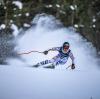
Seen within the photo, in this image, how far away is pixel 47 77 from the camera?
2314 millimetres

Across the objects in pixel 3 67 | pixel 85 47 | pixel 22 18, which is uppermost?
pixel 22 18

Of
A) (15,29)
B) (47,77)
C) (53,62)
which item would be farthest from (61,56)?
(15,29)

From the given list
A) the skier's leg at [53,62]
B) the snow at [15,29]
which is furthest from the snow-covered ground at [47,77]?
the snow at [15,29]

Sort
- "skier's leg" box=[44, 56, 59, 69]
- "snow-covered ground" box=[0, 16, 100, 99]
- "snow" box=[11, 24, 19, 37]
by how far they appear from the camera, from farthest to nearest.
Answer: "snow" box=[11, 24, 19, 37], "skier's leg" box=[44, 56, 59, 69], "snow-covered ground" box=[0, 16, 100, 99]

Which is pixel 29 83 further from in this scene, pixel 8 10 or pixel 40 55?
pixel 8 10

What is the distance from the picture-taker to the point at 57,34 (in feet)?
9.63

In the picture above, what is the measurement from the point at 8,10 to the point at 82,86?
114 centimetres

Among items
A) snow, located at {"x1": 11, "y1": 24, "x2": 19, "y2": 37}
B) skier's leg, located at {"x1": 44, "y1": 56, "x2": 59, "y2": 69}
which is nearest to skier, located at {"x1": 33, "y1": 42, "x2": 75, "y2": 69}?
skier's leg, located at {"x1": 44, "y1": 56, "x2": 59, "y2": 69}

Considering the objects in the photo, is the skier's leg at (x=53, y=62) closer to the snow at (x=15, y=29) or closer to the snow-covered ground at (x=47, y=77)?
the snow-covered ground at (x=47, y=77)

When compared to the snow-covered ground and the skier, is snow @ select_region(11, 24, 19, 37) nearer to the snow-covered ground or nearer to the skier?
the snow-covered ground

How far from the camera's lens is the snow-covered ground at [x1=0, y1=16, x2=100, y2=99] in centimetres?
223

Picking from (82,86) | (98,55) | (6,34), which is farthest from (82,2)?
(82,86)

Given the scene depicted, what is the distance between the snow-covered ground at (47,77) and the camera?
7.32 ft

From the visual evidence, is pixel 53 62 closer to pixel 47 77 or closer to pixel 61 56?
pixel 61 56
